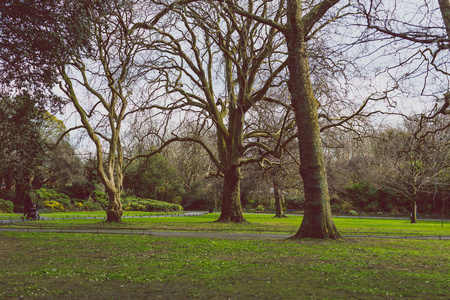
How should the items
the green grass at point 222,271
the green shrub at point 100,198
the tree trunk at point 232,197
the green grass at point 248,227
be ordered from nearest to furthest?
the green grass at point 222,271 → the green grass at point 248,227 → the tree trunk at point 232,197 → the green shrub at point 100,198

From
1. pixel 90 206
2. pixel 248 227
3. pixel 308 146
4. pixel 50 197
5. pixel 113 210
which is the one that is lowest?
pixel 248 227

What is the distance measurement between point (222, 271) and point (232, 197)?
55.4ft

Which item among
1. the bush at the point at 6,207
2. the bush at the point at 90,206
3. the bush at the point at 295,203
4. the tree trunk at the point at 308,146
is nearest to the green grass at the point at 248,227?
the tree trunk at the point at 308,146

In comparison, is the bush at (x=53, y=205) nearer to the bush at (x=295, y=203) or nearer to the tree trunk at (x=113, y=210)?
the tree trunk at (x=113, y=210)

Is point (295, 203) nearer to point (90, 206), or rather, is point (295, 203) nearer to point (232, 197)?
point (90, 206)

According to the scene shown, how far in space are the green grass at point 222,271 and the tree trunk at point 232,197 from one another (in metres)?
12.0

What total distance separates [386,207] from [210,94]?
33.1 metres

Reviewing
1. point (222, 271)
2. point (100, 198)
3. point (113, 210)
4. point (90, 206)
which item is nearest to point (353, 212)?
point (100, 198)

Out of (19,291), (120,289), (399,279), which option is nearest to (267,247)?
(399,279)

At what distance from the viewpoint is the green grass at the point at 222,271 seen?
20.1 ft

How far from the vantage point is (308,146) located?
1348cm

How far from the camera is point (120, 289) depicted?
6.34 m

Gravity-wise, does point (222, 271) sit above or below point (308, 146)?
below

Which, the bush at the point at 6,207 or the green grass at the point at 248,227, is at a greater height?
the bush at the point at 6,207
